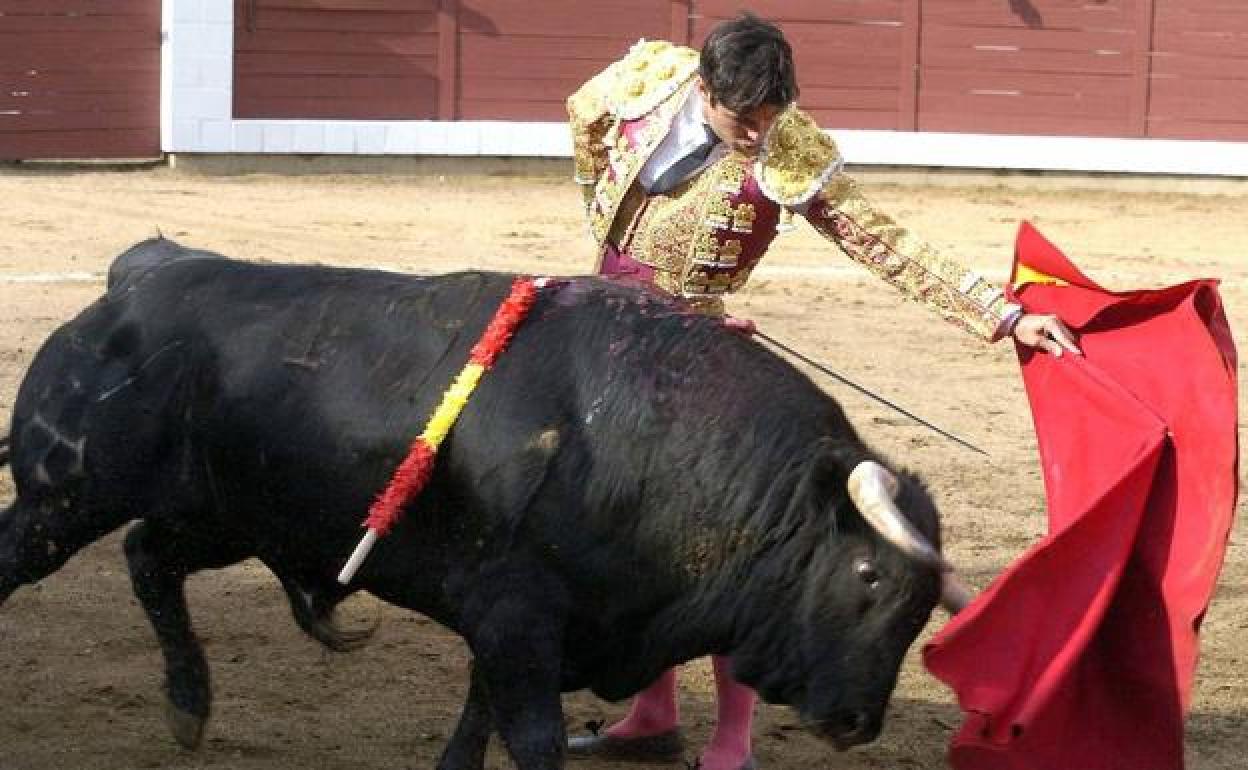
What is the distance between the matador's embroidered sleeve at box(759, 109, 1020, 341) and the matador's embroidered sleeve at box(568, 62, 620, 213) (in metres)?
0.32

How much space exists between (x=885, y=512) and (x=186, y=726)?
1359 mm

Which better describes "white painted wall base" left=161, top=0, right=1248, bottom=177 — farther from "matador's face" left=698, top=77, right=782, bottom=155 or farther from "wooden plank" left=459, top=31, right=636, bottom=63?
"matador's face" left=698, top=77, right=782, bottom=155

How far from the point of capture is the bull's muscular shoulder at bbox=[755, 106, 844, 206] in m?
3.63

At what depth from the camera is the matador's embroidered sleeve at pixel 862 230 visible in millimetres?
3637

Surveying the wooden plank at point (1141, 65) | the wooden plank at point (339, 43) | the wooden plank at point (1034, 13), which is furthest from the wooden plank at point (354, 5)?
the wooden plank at point (1141, 65)

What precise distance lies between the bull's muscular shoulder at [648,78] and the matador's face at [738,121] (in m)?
0.16

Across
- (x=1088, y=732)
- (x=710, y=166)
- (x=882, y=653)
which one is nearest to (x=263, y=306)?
(x=710, y=166)

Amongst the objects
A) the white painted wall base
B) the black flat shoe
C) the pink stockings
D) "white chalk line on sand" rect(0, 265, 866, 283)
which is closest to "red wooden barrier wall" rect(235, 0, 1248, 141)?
the white painted wall base

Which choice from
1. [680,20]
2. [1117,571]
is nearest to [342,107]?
[680,20]

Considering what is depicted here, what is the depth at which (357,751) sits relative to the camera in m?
3.85

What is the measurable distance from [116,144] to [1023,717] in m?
9.16

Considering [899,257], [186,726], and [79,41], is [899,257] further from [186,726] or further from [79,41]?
[79,41]

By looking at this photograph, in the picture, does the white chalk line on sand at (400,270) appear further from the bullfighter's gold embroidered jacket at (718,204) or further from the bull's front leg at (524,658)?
the bull's front leg at (524,658)

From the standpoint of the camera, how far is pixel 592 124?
3816 mm
